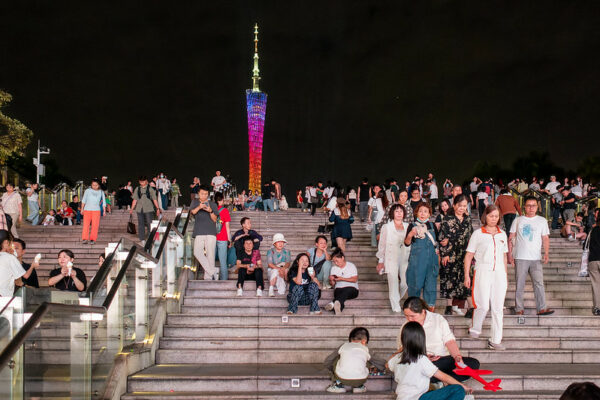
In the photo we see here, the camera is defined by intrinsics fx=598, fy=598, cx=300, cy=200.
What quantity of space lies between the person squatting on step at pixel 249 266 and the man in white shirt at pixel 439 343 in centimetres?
379

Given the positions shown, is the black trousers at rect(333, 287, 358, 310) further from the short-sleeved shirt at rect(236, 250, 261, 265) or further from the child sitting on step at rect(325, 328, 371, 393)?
the child sitting on step at rect(325, 328, 371, 393)

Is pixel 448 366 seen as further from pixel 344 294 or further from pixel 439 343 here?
pixel 344 294

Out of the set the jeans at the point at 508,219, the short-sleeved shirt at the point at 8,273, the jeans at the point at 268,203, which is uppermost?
the jeans at the point at 268,203

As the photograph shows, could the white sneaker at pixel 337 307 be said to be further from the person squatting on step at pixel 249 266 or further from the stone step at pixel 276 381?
the stone step at pixel 276 381

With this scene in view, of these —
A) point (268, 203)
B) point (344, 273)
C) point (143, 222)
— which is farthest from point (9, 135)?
point (344, 273)

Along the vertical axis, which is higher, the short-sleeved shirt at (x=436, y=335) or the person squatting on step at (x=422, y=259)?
the person squatting on step at (x=422, y=259)

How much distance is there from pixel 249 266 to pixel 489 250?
3.99m

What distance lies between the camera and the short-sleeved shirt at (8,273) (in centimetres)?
698

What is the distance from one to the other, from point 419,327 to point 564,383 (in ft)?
7.71

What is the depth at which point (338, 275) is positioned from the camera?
30.1 ft

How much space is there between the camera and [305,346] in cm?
791

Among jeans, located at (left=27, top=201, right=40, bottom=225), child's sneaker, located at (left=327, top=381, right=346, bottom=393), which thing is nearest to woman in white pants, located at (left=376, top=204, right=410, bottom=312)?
child's sneaker, located at (left=327, top=381, right=346, bottom=393)

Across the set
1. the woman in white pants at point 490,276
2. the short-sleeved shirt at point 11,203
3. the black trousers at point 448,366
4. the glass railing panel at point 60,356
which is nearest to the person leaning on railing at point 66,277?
the glass railing panel at point 60,356

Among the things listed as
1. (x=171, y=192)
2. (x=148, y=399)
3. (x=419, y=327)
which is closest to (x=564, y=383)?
(x=419, y=327)
